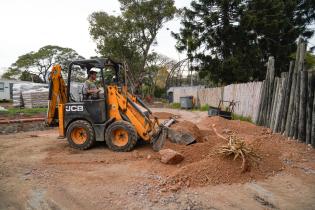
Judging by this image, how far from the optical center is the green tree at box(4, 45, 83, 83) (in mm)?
47281

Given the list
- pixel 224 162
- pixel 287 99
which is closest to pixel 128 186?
pixel 224 162

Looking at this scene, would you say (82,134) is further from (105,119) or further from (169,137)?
(169,137)

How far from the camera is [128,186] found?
16.4 feet

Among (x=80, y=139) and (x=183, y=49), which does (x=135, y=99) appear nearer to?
(x=80, y=139)

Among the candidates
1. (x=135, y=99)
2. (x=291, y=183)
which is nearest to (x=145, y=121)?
(x=135, y=99)

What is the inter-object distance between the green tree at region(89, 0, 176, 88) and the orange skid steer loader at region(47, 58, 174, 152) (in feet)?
77.4

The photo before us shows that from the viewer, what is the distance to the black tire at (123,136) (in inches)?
282

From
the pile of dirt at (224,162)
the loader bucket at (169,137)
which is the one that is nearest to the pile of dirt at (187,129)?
the pile of dirt at (224,162)

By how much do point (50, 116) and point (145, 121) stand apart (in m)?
2.97

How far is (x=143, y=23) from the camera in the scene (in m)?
30.5

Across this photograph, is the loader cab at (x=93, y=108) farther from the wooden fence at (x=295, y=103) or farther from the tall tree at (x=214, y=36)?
the tall tree at (x=214, y=36)

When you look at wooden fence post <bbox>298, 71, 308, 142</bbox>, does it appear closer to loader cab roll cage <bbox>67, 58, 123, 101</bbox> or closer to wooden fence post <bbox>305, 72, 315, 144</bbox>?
wooden fence post <bbox>305, 72, 315, 144</bbox>

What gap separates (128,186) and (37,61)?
4797cm

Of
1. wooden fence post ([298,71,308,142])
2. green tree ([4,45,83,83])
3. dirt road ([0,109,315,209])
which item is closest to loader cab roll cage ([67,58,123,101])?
dirt road ([0,109,315,209])
